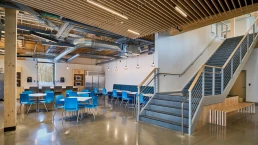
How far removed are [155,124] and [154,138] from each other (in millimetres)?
1180

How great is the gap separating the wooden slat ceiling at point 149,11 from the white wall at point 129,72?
507 centimetres

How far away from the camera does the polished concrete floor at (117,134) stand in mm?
3612

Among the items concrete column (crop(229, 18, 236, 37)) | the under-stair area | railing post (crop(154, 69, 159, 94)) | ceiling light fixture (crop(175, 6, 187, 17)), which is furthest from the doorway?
ceiling light fixture (crop(175, 6, 187, 17))

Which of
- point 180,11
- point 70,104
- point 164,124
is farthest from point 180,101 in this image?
point 70,104

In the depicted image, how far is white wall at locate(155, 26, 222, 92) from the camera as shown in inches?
253

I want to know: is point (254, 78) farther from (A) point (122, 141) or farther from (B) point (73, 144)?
(B) point (73, 144)

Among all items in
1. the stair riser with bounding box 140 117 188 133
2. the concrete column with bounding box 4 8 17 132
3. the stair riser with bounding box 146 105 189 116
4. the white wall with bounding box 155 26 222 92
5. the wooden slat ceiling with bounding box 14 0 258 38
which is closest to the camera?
the wooden slat ceiling with bounding box 14 0 258 38

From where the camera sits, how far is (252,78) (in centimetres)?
845

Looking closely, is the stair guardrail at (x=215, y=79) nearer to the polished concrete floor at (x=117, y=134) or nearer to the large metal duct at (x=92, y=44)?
the polished concrete floor at (x=117, y=134)

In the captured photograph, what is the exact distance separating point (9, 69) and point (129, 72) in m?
8.20

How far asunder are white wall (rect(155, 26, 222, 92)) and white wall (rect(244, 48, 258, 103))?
214cm

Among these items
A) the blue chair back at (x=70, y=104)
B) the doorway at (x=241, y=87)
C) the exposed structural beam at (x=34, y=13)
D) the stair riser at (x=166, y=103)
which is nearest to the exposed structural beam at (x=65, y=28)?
the exposed structural beam at (x=34, y=13)

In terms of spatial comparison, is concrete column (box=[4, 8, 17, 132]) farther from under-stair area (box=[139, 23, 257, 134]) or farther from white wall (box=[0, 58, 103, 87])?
white wall (box=[0, 58, 103, 87])

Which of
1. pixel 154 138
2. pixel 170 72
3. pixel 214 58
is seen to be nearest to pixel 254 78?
pixel 214 58
